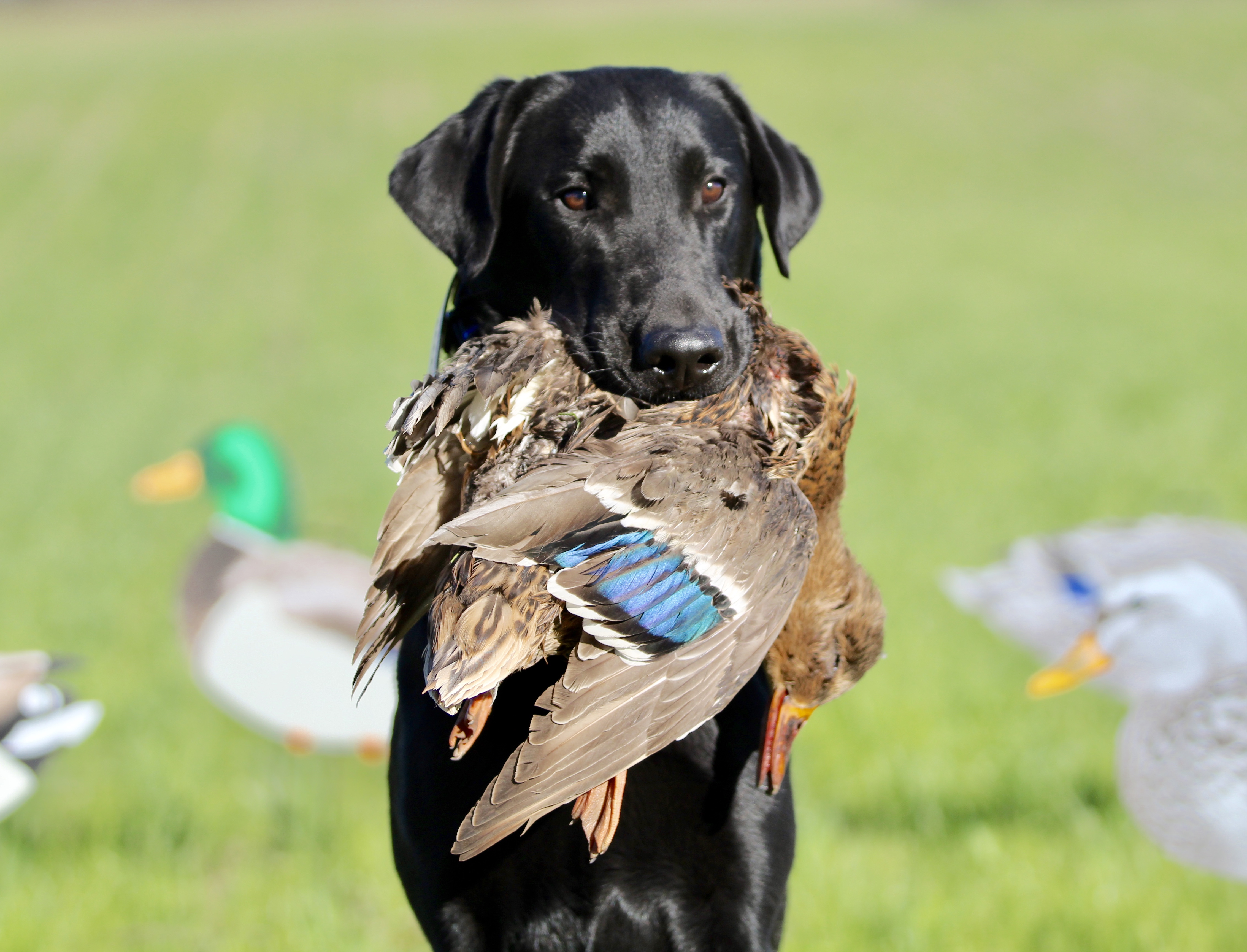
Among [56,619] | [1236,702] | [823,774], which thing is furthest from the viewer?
[56,619]

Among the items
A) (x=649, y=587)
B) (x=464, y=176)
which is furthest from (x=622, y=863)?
(x=464, y=176)

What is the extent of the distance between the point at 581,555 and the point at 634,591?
102mm

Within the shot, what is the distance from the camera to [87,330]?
646 inches

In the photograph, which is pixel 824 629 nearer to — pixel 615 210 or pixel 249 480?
pixel 615 210

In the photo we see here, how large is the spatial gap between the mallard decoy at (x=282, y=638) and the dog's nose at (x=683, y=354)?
3.38m

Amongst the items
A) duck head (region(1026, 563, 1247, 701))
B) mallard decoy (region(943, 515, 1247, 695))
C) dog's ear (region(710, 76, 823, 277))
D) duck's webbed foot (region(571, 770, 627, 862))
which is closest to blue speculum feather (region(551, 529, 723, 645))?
duck's webbed foot (region(571, 770, 627, 862))

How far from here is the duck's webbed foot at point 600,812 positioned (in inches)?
79.1

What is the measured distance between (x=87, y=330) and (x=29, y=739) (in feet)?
44.2

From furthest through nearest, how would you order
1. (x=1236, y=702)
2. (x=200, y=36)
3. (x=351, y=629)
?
(x=200, y=36) < (x=351, y=629) < (x=1236, y=702)

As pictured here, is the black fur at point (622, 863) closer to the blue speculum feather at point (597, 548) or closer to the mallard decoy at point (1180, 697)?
the blue speculum feather at point (597, 548)

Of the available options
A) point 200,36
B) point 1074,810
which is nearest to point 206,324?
point 1074,810

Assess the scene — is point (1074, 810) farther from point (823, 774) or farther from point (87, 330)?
point (87, 330)

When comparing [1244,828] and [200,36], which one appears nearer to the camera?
[1244,828]

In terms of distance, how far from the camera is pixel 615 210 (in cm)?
264
